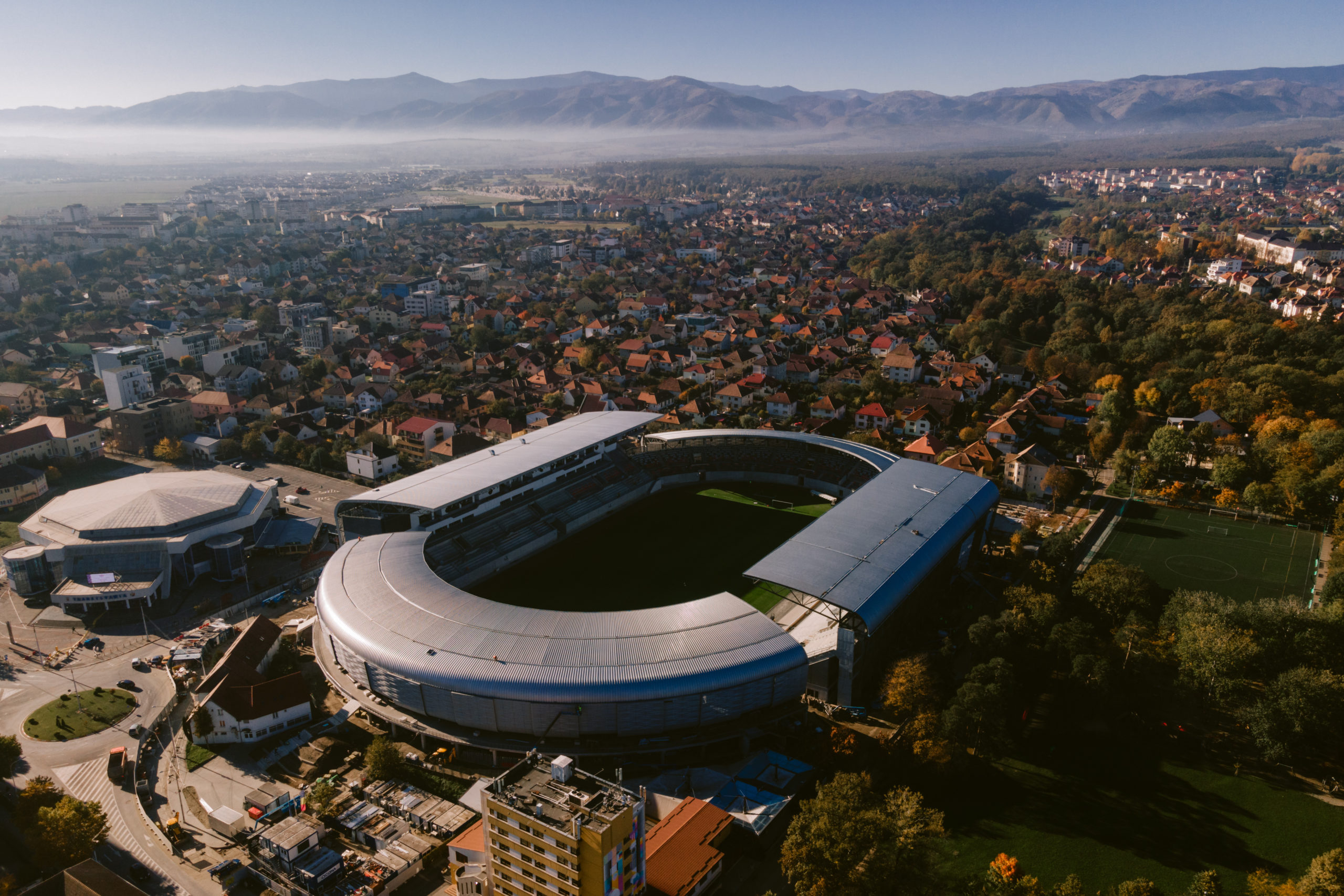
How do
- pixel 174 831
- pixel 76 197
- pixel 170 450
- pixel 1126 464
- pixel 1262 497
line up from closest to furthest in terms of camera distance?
1. pixel 174 831
2. pixel 1262 497
3. pixel 1126 464
4. pixel 170 450
5. pixel 76 197

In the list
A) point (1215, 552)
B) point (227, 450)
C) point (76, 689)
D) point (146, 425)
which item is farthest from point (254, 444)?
point (1215, 552)

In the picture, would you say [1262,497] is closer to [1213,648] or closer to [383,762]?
[1213,648]

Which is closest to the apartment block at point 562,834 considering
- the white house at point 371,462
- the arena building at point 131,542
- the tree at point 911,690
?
the tree at point 911,690

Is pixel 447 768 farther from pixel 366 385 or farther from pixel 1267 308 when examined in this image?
pixel 1267 308

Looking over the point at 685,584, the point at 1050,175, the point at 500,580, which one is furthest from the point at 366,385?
the point at 1050,175

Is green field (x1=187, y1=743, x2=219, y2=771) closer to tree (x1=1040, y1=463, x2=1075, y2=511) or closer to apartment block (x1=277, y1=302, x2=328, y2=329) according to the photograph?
tree (x1=1040, y1=463, x2=1075, y2=511)
